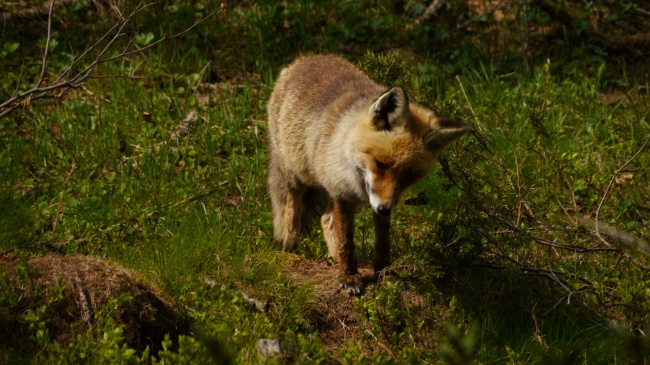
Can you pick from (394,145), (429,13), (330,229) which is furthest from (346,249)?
(429,13)

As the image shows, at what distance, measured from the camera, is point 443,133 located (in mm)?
4383

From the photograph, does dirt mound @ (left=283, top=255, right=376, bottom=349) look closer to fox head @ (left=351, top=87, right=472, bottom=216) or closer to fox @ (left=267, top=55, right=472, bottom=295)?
fox @ (left=267, top=55, right=472, bottom=295)

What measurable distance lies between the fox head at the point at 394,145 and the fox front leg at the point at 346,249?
12.4 inches

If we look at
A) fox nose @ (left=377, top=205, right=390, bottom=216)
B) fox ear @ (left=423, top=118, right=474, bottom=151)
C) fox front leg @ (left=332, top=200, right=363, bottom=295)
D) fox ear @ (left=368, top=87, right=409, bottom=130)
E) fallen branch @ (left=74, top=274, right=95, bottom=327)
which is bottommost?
fox front leg @ (left=332, top=200, right=363, bottom=295)

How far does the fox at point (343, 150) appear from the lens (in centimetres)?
433

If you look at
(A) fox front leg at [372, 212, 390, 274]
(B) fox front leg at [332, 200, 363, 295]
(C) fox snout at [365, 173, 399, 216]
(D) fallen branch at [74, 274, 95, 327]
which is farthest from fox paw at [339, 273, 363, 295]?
(D) fallen branch at [74, 274, 95, 327]

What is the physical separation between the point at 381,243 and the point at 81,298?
6.44 feet

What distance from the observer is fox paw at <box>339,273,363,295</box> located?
15.7 feet

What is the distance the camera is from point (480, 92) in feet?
24.0


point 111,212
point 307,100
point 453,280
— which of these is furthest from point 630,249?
point 111,212

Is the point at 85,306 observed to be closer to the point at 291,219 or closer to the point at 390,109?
the point at 291,219

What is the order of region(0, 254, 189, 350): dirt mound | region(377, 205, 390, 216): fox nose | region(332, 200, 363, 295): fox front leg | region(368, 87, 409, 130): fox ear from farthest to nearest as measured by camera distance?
region(332, 200, 363, 295): fox front leg → region(368, 87, 409, 130): fox ear → region(377, 205, 390, 216): fox nose → region(0, 254, 189, 350): dirt mound

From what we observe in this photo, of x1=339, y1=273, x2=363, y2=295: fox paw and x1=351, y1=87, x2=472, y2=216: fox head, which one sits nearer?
x1=351, y1=87, x2=472, y2=216: fox head

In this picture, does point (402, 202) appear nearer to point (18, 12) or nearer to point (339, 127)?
point (339, 127)
